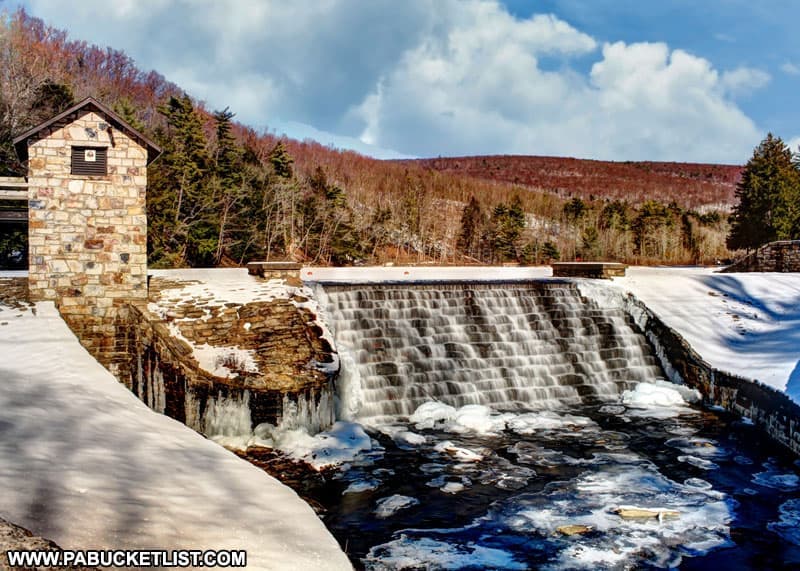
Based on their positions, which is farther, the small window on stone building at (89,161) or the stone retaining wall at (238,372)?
the small window on stone building at (89,161)

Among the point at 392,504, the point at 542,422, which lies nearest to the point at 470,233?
the point at 542,422

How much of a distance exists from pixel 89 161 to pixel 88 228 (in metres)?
1.40

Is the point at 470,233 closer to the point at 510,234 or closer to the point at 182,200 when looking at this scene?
the point at 510,234

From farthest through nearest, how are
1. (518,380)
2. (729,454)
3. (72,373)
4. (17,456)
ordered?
1. (518,380)
2. (729,454)
3. (72,373)
4. (17,456)

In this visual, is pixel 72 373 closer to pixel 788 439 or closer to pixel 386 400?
pixel 386 400

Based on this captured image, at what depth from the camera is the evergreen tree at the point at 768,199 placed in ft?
127

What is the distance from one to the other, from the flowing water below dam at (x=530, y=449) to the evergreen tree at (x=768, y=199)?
3176 cm

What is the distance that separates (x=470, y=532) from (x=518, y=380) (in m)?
6.35

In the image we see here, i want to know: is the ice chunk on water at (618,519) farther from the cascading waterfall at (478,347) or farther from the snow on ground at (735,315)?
the snow on ground at (735,315)

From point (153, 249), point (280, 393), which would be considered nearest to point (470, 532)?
point (280, 393)

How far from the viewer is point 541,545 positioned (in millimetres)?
6219

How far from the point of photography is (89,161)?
11.7 m

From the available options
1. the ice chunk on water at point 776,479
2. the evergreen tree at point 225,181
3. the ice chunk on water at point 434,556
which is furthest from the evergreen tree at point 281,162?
the ice chunk on water at point 434,556

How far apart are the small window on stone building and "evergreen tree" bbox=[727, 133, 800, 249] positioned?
41744 mm
